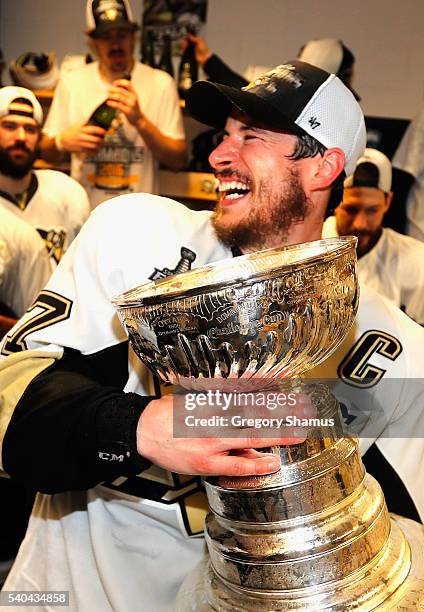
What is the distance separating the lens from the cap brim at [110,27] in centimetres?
226

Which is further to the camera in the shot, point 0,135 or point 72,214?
point 72,214

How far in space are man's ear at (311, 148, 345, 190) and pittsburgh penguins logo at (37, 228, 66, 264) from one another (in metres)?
1.12

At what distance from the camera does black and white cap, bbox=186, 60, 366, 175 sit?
3.40 feet

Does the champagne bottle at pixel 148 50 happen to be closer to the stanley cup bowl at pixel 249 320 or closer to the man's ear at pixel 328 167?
the man's ear at pixel 328 167

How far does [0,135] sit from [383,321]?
1.31m

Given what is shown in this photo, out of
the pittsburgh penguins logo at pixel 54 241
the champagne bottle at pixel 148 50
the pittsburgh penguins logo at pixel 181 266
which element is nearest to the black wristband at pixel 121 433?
the pittsburgh penguins logo at pixel 181 266

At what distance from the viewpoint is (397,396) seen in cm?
109

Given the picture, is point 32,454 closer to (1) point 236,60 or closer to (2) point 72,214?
(2) point 72,214

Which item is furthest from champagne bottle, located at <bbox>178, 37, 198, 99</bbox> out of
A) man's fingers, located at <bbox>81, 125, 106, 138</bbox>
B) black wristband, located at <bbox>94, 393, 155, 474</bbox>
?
black wristband, located at <bbox>94, 393, 155, 474</bbox>

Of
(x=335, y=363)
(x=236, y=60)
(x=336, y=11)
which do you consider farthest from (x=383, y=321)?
(x=236, y=60)

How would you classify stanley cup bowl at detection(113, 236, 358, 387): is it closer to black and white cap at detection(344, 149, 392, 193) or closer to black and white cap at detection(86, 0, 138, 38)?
black and white cap at detection(344, 149, 392, 193)

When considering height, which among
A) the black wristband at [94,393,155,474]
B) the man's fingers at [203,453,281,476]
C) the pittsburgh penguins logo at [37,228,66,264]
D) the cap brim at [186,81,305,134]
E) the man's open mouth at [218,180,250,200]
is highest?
the cap brim at [186,81,305,134]

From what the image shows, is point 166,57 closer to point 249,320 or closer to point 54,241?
point 54,241

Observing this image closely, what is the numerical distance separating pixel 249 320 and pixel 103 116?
182cm
